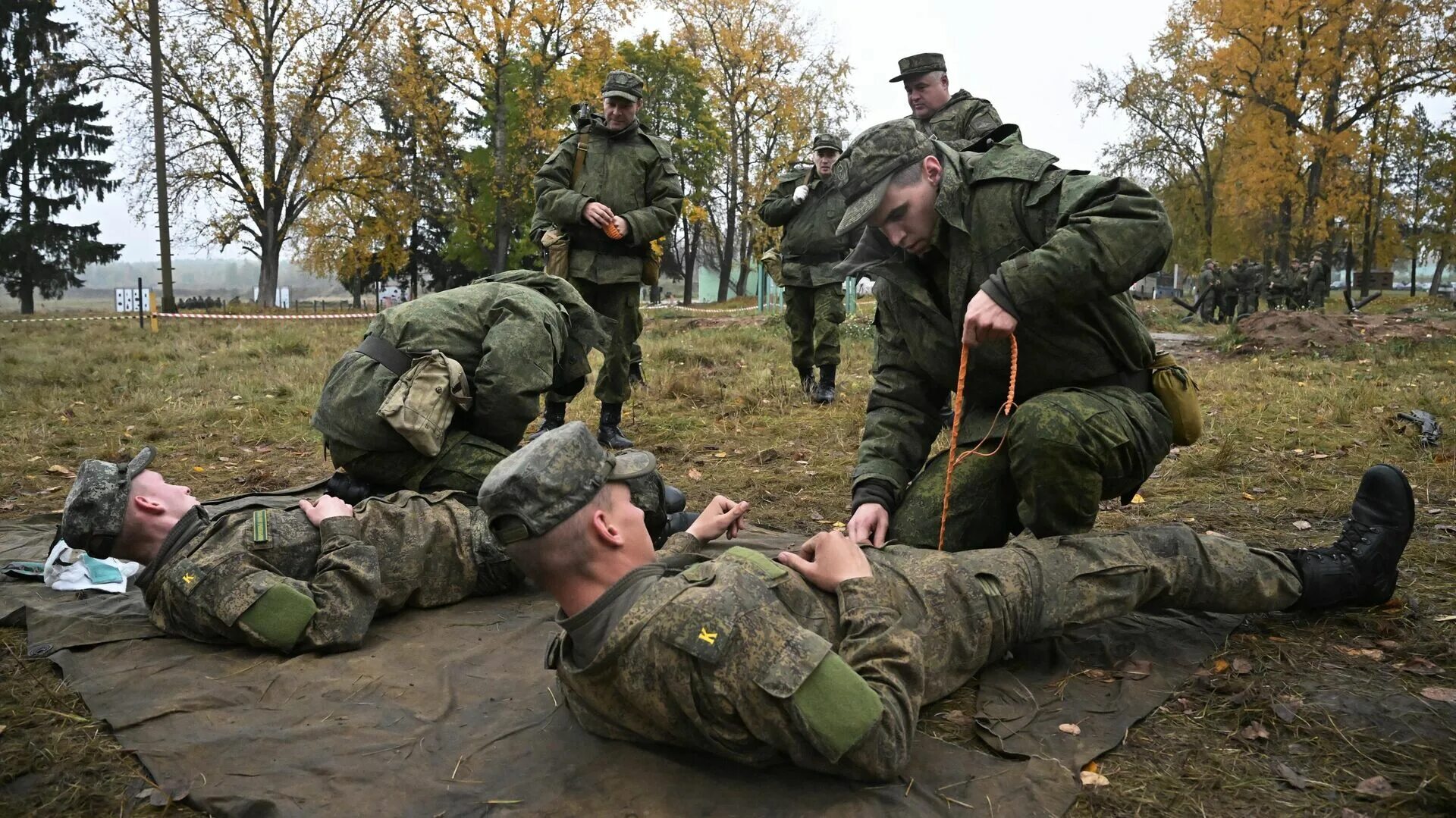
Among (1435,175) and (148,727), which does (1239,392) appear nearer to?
(148,727)

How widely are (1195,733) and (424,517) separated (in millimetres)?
2510

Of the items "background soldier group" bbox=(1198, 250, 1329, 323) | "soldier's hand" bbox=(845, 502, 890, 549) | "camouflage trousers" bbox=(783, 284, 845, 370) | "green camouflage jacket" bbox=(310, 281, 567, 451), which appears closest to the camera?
"soldier's hand" bbox=(845, 502, 890, 549)

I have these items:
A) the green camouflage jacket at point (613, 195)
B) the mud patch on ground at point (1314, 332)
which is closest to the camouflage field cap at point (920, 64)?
the green camouflage jacket at point (613, 195)

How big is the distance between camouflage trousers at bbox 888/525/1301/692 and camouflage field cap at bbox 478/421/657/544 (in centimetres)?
87

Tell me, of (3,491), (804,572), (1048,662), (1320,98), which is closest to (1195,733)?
(1048,662)

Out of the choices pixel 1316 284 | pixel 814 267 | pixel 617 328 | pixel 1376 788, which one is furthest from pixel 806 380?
pixel 1316 284

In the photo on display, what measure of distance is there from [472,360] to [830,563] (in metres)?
2.17

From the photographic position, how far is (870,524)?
3.17m

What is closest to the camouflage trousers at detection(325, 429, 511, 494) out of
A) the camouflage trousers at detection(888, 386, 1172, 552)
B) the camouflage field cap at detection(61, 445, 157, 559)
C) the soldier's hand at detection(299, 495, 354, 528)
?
the soldier's hand at detection(299, 495, 354, 528)

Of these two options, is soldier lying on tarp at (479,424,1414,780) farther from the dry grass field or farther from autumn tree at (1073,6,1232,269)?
autumn tree at (1073,6,1232,269)

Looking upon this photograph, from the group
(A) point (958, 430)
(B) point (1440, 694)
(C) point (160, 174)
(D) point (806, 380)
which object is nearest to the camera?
(B) point (1440, 694)

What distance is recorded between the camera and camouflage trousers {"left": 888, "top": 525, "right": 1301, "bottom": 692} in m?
2.52

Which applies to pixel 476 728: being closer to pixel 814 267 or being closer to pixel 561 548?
pixel 561 548

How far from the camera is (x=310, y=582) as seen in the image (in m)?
3.18
